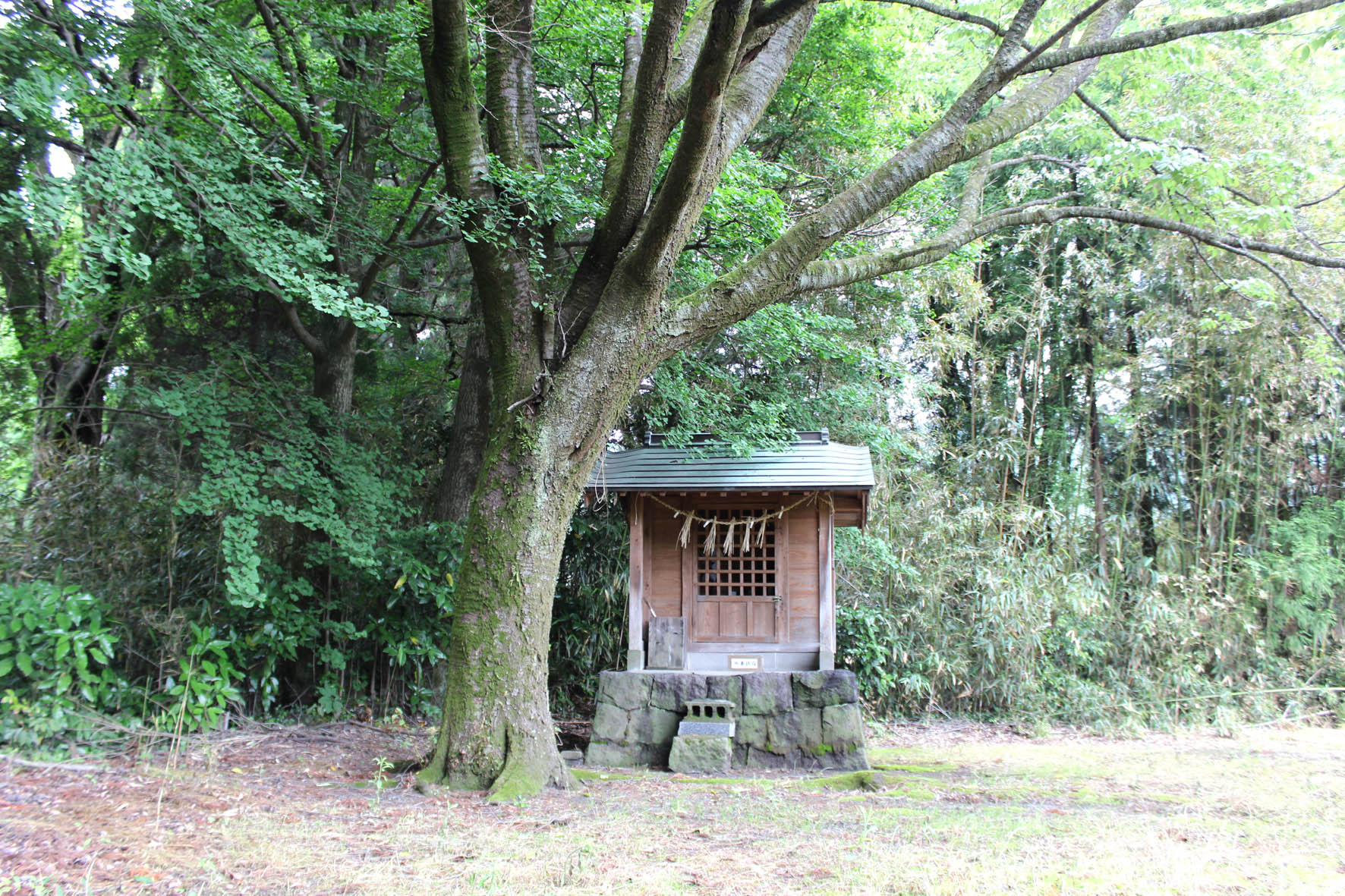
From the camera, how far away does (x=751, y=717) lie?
6.88m

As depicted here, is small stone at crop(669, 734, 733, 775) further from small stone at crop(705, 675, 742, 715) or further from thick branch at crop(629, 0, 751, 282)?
thick branch at crop(629, 0, 751, 282)

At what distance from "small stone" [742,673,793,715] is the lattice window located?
33.3 inches

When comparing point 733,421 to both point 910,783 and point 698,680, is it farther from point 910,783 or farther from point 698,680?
point 910,783

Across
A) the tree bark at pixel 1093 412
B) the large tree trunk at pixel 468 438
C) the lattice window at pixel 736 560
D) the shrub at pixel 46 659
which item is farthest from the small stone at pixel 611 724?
the tree bark at pixel 1093 412

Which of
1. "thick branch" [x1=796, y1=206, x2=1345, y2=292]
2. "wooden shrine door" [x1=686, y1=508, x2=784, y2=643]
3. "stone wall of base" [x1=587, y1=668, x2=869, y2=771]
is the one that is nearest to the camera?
"thick branch" [x1=796, y1=206, x2=1345, y2=292]

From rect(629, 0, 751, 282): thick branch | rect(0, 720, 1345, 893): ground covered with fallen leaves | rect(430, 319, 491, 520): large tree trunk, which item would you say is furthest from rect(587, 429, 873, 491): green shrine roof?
rect(629, 0, 751, 282): thick branch

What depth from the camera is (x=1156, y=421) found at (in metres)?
11.1

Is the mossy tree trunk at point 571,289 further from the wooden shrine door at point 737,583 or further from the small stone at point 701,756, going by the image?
the wooden shrine door at point 737,583

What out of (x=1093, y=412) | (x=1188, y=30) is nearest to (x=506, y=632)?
(x=1188, y=30)

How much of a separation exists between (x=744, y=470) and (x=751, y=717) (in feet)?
7.06

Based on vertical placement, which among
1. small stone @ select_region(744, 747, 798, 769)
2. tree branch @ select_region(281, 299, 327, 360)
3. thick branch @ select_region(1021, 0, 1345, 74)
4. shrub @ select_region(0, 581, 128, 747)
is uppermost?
thick branch @ select_region(1021, 0, 1345, 74)

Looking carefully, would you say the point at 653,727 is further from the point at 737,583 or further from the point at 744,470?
the point at 744,470

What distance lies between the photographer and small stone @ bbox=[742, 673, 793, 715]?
687cm

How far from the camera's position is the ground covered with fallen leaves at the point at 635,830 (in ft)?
10.00
